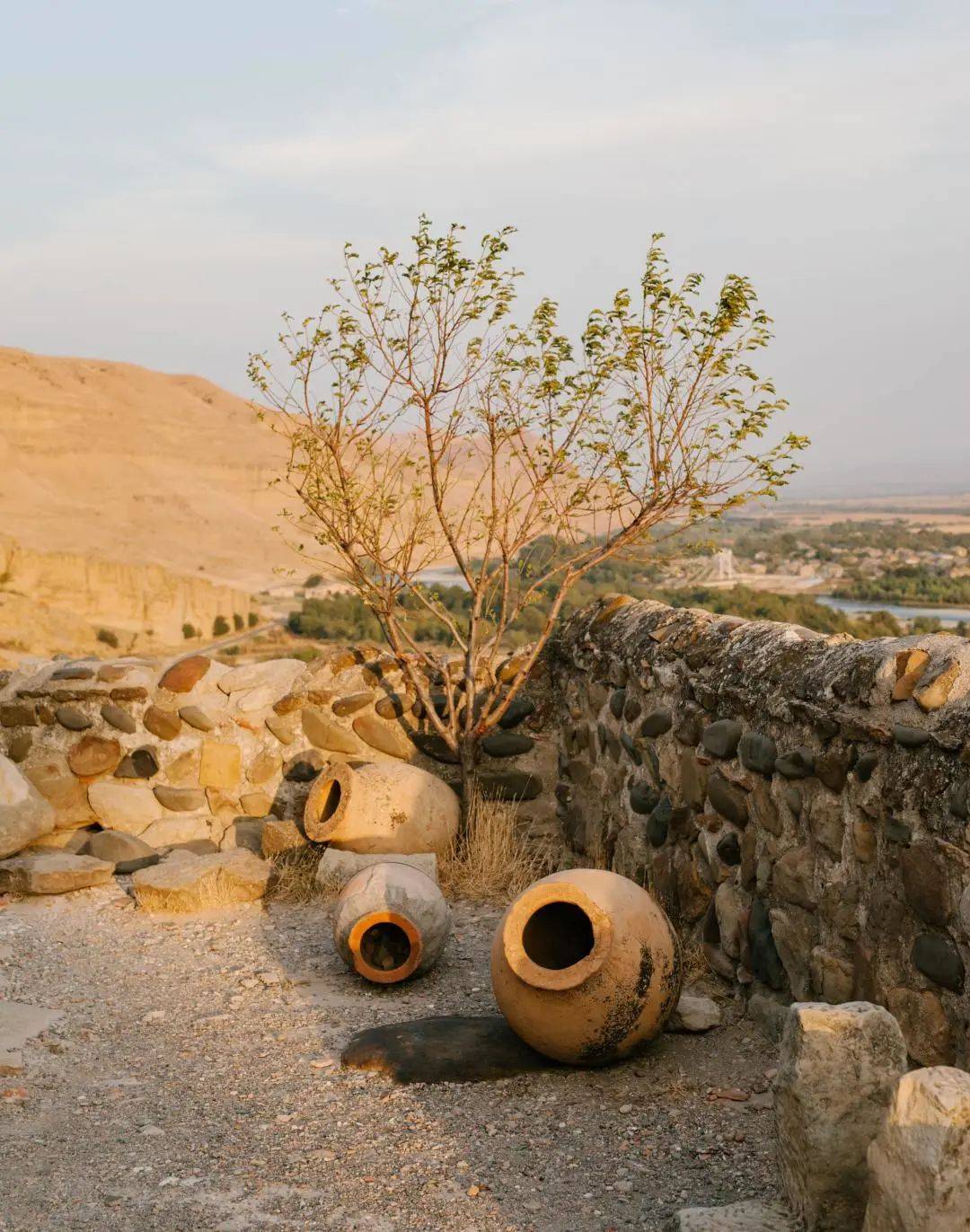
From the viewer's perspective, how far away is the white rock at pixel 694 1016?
386 cm

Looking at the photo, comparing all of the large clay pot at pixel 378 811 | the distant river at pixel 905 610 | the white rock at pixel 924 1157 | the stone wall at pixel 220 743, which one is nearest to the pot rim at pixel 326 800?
the large clay pot at pixel 378 811

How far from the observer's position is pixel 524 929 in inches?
148

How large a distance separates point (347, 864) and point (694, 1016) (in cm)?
198

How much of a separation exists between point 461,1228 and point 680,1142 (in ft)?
2.42

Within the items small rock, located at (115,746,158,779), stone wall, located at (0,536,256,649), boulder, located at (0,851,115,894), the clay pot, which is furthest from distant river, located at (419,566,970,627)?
stone wall, located at (0,536,256,649)

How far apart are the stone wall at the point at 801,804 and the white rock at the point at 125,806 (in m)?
2.45

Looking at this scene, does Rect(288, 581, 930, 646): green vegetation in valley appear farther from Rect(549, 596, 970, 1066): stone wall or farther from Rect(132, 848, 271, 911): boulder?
Rect(132, 848, 271, 911): boulder

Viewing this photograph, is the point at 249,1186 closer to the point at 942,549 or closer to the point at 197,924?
the point at 197,924

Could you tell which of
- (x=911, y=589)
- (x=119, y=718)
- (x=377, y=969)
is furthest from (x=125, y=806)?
(x=911, y=589)

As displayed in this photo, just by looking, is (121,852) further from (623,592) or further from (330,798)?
(623,592)

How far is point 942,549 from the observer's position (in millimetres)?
33312

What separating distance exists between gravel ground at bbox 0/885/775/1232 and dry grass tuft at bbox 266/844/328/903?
730 millimetres

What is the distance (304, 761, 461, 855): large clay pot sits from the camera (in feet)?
18.0

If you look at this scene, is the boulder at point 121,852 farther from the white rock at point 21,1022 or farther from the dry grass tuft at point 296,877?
the white rock at point 21,1022
